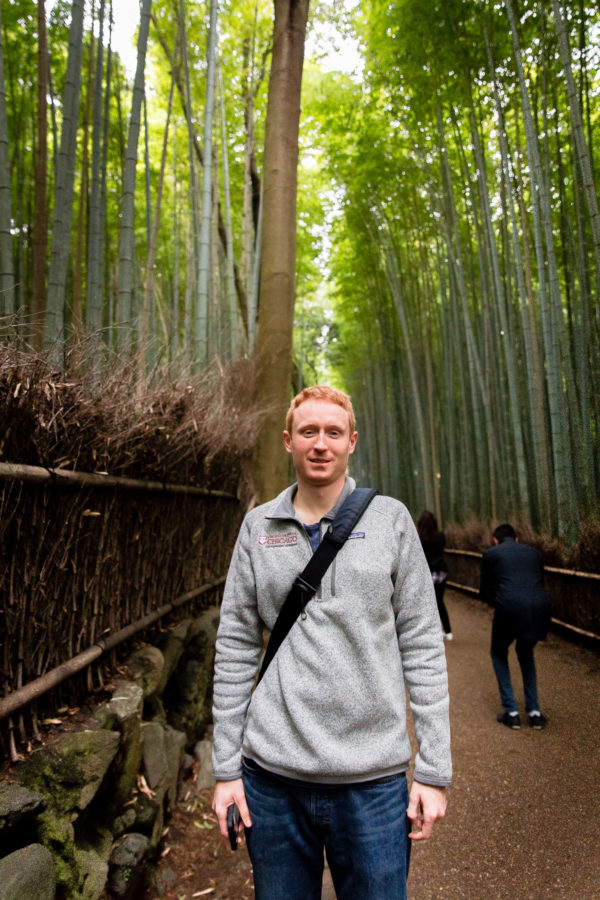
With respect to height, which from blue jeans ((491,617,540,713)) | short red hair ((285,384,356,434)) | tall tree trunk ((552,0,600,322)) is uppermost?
tall tree trunk ((552,0,600,322))

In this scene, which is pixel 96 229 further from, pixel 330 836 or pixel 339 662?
pixel 330 836

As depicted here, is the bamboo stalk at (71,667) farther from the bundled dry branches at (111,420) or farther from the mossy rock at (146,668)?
the bundled dry branches at (111,420)

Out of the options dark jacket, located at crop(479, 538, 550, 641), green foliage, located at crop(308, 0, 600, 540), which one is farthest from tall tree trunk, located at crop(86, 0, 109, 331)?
green foliage, located at crop(308, 0, 600, 540)

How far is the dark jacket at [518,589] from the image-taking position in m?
3.07

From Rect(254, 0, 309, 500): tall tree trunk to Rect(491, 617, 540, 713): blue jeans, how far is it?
69.2 inches

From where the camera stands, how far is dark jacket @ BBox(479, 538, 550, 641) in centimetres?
307

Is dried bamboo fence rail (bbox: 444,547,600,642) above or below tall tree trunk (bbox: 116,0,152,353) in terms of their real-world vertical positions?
below

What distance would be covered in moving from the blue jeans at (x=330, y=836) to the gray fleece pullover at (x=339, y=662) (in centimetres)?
4

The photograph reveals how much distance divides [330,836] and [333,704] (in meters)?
0.22

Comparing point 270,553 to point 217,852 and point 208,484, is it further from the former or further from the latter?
point 208,484

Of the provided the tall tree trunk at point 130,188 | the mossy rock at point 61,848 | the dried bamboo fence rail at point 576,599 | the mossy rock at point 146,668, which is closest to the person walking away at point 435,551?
the dried bamboo fence rail at point 576,599

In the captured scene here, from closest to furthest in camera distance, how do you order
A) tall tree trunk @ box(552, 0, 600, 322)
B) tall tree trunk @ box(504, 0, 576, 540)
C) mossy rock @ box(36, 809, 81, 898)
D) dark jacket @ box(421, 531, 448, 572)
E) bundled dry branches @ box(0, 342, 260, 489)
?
mossy rock @ box(36, 809, 81, 898)
bundled dry branches @ box(0, 342, 260, 489)
tall tree trunk @ box(552, 0, 600, 322)
tall tree trunk @ box(504, 0, 576, 540)
dark jacket @ box(421, 531, 448, 572)

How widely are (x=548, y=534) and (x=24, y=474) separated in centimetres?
459

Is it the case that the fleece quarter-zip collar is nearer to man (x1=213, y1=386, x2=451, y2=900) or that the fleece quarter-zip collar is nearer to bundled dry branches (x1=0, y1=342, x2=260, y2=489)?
man (x1=213, y1=386, x2=451, y2=900)
